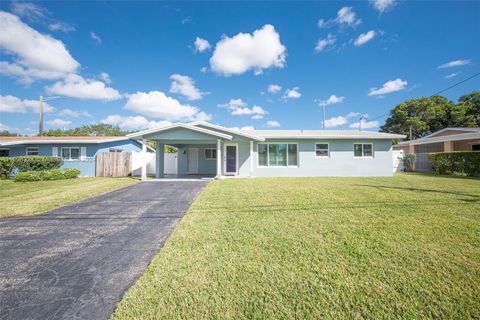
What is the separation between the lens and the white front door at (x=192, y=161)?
1723 cm

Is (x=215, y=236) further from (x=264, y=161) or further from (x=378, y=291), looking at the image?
(x=264, y=161)

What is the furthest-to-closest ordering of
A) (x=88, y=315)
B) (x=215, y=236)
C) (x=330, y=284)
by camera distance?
(x=215, y=236), (x=330, y=284), (x=88, y=315)

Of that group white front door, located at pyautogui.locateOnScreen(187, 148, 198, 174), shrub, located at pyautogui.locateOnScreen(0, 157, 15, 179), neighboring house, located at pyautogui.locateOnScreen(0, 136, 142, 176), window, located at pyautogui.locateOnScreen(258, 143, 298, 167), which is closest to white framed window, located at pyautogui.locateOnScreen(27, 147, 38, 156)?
neighboring house, located at pyautogui.locateOnScreen(0, 136, 142, 176)

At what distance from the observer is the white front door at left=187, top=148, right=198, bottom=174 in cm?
1723

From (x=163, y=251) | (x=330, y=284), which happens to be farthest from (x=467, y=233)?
(x=163, y=251)

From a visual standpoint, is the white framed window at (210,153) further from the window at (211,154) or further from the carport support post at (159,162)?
the carport support post at (159,162)

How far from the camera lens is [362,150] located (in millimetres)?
15125

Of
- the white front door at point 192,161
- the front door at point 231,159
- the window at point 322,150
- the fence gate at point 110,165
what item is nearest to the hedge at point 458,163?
the window at point 322,150

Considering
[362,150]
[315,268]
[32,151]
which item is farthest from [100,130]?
[315,268]

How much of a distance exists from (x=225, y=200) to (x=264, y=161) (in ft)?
26.3

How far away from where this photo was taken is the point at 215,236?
4129 millimetres

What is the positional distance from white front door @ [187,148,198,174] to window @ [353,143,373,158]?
1218cm

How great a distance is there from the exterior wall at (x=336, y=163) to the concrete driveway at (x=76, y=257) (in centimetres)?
930

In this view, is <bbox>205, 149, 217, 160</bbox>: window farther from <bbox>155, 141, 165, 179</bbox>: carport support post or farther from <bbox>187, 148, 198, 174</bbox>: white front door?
<bbox>155, 141, 165, 179</bbox>: carport support post
